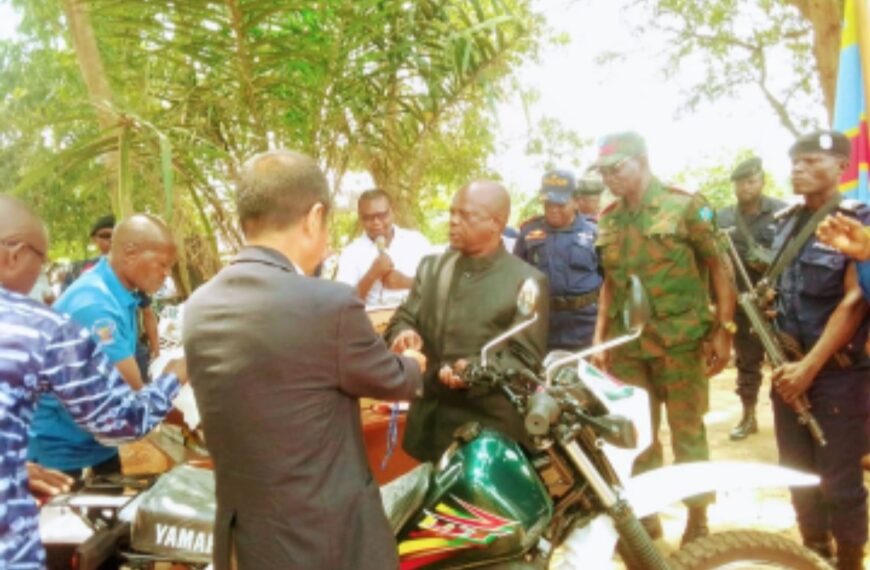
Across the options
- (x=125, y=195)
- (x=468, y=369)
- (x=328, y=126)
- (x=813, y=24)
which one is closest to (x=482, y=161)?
(x=813, y=24)

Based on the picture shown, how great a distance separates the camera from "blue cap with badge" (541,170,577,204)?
15.4 ft

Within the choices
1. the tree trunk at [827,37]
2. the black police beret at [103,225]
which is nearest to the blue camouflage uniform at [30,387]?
the black police beret at [103,225]

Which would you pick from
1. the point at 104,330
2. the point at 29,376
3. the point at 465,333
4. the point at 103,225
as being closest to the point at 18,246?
the point at 29,376

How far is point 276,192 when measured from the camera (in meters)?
1.64

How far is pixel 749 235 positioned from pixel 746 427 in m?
1.43

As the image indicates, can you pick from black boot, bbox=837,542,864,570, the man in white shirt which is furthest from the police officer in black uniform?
black boot, bbox=837,542,864,570

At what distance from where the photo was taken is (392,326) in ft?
9.36

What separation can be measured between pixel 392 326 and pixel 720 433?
400 cm

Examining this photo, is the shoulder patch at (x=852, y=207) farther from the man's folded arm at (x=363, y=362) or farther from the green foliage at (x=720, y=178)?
the green foliage at (x=720, y=178)

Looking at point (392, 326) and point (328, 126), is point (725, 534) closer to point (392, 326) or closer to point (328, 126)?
point (392, 326)

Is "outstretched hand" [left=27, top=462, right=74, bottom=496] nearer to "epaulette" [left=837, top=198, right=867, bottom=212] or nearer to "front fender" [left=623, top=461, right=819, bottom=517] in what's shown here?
"front fender" [left=623, top=461, right=819, bottom=517]

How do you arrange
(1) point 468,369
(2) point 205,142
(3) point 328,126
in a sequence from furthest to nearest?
1. (3) point 328,126
2. (2) point 205,142
3. (1) point 468,369

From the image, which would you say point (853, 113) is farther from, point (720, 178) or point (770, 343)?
point (720, 178)

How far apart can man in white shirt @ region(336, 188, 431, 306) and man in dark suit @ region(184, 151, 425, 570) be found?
8.42ft
